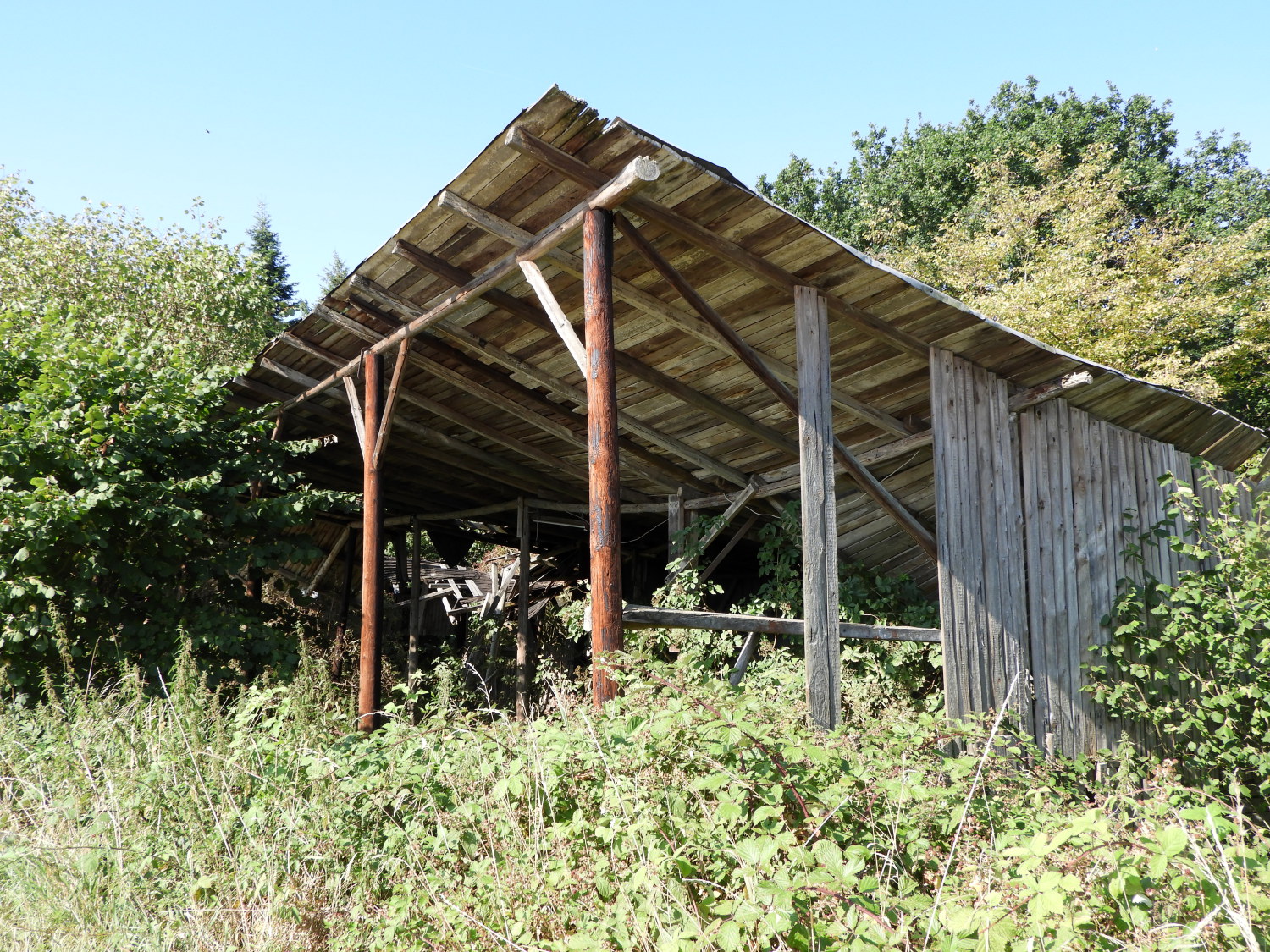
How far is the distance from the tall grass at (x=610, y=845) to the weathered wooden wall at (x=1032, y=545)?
1.72 metres

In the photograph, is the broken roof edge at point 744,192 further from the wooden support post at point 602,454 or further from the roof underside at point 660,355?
the wooden support post at point 602,454

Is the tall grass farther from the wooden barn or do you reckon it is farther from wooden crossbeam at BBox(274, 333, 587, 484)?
wooden crossbeam at BBox(274, 333, 587, 484)

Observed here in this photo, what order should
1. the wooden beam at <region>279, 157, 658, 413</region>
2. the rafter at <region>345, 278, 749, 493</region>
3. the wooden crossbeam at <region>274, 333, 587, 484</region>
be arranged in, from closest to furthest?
the wooden beam at <region>279, 157, 658, 413</region>
the rafter at <region>345, 278, 749, 493</region>
the wooden crossbeam at <region>274, 333, 587, 484</region>

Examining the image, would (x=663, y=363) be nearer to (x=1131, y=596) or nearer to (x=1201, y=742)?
(x=1131, y=596)

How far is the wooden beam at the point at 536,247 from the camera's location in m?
4.17

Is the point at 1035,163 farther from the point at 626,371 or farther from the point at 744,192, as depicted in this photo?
the point at 744,192

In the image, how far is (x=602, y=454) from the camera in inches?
167

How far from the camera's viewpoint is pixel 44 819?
11.1ft

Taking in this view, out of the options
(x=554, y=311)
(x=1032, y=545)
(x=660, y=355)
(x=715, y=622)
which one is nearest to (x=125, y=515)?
(x=554, y=311)

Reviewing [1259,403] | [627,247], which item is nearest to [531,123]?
[627,247]

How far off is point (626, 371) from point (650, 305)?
1.12 m

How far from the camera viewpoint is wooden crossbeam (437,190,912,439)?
504 cm

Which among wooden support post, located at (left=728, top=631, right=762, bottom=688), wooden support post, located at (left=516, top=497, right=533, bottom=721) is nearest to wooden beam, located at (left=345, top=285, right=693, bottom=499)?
wooden support post, located at (left=728, top=631, right=762, bottom=688)

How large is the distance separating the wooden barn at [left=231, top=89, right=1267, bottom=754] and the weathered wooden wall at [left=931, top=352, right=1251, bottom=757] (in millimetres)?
17
